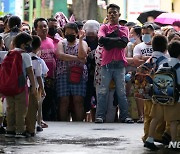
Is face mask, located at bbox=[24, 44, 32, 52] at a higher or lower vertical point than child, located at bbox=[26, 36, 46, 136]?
higher

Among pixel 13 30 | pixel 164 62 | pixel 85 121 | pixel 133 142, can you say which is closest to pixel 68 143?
pixel 133 142

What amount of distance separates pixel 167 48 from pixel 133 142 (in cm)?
156

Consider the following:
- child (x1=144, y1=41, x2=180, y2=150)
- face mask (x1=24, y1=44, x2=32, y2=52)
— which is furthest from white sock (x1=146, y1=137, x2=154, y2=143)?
face mask (x1=24, y1=44, x2=32, y2=52)

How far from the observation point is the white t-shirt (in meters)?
15.2

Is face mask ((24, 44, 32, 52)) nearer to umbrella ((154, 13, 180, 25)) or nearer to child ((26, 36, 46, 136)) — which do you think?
child ((26, 36, 46, 136))

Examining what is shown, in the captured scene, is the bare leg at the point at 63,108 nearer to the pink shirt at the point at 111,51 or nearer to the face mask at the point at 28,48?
the pink shirt at the point at 111,51

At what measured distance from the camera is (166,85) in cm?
1019

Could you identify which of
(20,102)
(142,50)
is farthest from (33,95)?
(142,50)

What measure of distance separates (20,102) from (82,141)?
127 centimetres

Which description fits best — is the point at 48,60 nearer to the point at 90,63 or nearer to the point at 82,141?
the point at 90,63

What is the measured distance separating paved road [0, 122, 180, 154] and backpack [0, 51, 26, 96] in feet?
2.58

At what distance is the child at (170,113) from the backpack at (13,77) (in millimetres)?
2440

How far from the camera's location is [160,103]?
10.2 m

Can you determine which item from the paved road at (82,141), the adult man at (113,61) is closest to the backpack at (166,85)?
the paved road at (82,141)
